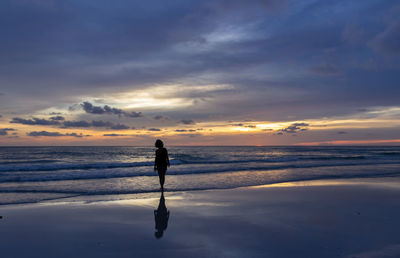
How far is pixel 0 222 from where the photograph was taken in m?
6.98

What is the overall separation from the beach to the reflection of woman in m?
0.12

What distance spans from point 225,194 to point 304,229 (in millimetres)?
4857

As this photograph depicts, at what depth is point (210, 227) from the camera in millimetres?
6453

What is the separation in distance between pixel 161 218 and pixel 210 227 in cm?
152

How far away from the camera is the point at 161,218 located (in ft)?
24.1

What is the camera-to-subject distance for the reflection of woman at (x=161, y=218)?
6.23 metres

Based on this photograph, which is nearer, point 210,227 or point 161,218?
point 210,227

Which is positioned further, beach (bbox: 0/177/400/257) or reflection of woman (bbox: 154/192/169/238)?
reflection of woman (bbox: 154/192/169/238)

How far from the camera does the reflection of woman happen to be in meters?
6.23

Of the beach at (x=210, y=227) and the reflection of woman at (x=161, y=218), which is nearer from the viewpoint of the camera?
the beach at (x=210, y=227)

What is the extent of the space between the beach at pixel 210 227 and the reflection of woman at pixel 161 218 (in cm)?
12

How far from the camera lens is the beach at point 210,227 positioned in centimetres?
507

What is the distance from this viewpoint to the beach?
16.6ft

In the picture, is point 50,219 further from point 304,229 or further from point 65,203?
point 304,229
